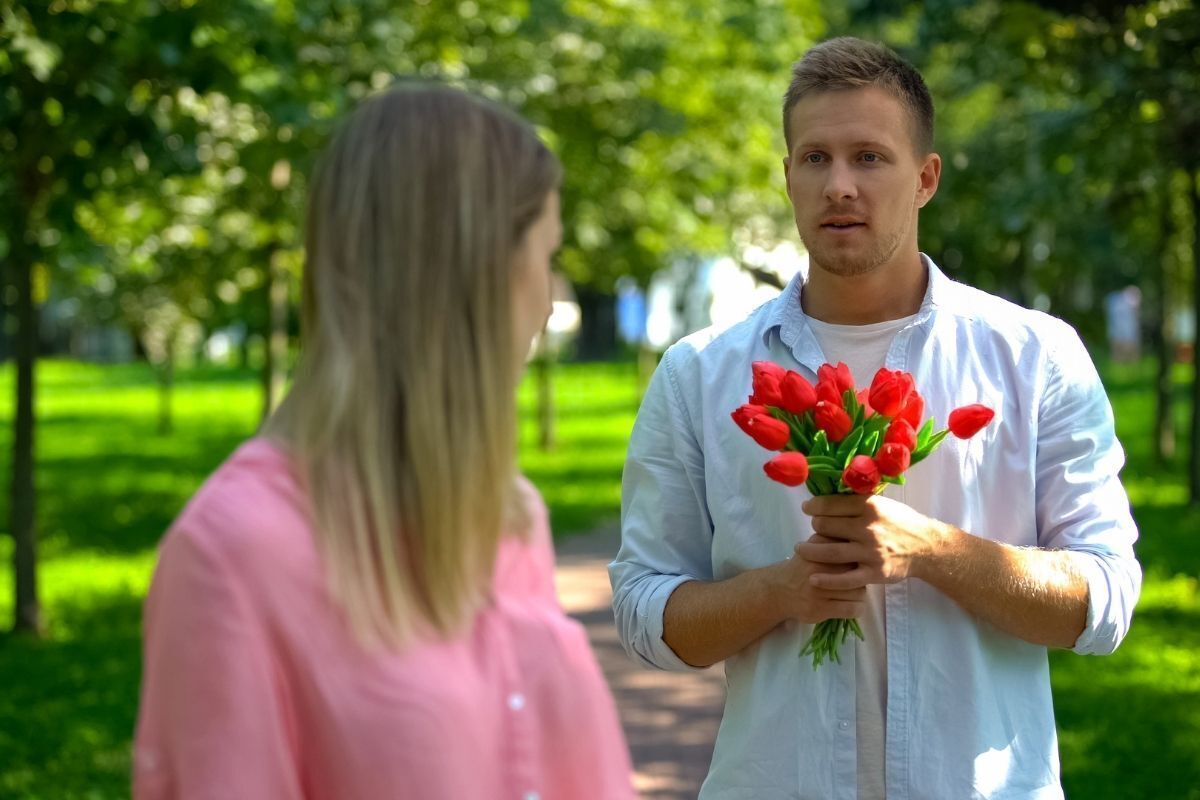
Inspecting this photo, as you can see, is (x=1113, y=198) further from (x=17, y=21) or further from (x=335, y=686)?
(x=335, y=686)

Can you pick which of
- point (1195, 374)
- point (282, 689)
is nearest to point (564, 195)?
point (1195, 374)

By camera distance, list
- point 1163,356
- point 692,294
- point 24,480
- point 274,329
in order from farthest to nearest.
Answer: point 692,294 → point 1163,356 → point 274,329 → point 24,480

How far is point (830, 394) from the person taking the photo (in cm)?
267

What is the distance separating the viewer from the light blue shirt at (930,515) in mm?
2711

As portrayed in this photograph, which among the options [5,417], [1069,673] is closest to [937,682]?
[1069,673]

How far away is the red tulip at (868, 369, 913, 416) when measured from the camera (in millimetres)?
2617

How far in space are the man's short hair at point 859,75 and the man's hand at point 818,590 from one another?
767mm

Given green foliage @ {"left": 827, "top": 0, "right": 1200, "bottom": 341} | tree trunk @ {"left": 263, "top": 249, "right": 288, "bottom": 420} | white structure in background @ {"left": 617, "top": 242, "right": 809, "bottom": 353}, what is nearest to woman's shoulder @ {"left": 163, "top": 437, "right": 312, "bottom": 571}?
green foliage @ {"left": 827, "top": 0, "right": 1200, "bottom": 341}

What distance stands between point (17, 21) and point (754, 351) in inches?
222

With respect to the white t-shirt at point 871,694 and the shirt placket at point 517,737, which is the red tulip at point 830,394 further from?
the shirt placket at point 517,737

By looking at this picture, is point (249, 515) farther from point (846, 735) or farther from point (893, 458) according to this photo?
point (846, 735)

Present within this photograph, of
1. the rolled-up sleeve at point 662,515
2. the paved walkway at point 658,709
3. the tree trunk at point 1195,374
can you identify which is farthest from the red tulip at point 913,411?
the tree trunk at point 1195,374

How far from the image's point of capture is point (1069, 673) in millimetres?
9492

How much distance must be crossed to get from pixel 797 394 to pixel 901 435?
0.18 m
